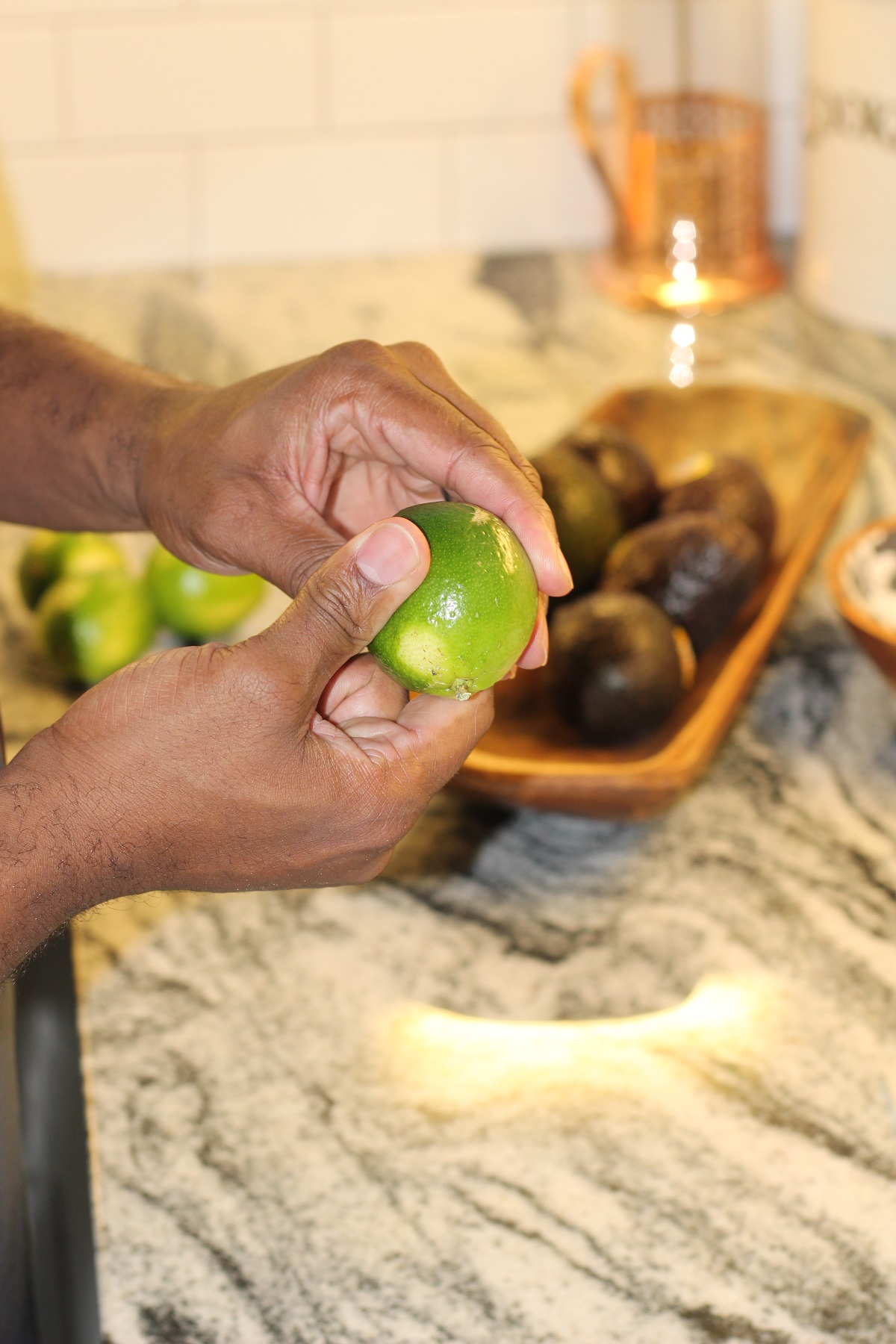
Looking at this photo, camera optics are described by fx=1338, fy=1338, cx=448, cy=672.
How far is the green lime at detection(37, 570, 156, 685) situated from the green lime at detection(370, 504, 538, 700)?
0.48 m

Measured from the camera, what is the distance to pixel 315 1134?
734 mm

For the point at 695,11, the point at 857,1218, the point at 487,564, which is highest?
the point at 695,11

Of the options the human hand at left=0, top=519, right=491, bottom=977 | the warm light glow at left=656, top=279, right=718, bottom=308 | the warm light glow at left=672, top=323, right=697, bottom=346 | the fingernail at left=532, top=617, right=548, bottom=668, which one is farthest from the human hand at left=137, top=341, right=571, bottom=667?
the warm light glow at left=656, top=279, right=718, bottom=308

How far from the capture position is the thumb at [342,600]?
0.60 metres

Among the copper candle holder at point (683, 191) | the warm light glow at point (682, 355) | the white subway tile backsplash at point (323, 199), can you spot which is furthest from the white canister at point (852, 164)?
the white subway tile backsplash at point (323, 199)

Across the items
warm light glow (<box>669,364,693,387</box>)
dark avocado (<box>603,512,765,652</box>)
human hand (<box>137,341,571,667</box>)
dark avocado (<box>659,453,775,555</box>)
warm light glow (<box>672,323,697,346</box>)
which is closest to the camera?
human hand (<box>137,341,571,667</box>)

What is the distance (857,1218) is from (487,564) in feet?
1.24

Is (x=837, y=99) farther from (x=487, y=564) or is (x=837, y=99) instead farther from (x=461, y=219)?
(x=487, y=564)

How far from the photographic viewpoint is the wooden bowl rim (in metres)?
0.92

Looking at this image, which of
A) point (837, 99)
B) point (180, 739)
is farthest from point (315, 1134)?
point (837, 99)

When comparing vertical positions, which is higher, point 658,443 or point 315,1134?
point 658,443

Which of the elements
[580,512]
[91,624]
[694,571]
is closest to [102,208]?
[91,624]

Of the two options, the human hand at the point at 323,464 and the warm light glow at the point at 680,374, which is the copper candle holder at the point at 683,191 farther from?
the human hand at the point at 323,464

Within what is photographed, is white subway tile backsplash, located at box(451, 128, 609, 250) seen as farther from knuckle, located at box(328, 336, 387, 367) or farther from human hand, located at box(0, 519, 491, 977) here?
human hand, located at box(0, 519, 491, 977)
